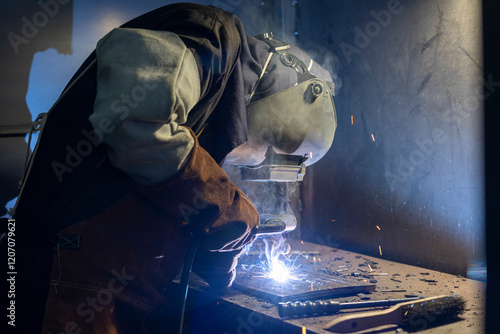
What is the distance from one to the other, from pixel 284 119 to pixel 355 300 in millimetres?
690

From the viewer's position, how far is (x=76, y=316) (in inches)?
37.5

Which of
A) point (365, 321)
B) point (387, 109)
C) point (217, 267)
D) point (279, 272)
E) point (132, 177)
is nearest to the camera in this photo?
point (132, 177)

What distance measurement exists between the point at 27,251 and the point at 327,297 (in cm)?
95

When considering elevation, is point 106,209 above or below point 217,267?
above

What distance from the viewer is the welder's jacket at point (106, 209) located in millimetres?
969

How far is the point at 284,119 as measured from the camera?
1.43 meters

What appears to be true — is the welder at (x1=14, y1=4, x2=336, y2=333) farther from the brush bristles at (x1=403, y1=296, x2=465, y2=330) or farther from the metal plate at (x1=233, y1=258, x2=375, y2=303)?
the brush bristles at (x1=403, y1=296, x2=465, y2=330)

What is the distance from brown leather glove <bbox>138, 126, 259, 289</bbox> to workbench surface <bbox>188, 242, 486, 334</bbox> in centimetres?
23

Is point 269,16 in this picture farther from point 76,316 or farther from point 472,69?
point 76,316

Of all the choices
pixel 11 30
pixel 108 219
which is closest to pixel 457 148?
pixel 108 219

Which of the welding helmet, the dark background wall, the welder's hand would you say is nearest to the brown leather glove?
the welder's hand

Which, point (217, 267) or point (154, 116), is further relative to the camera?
point (217, 267)

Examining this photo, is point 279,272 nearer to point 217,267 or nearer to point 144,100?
point 217,267

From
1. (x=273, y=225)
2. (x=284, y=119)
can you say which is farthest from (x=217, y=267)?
(x=284, y=119)
